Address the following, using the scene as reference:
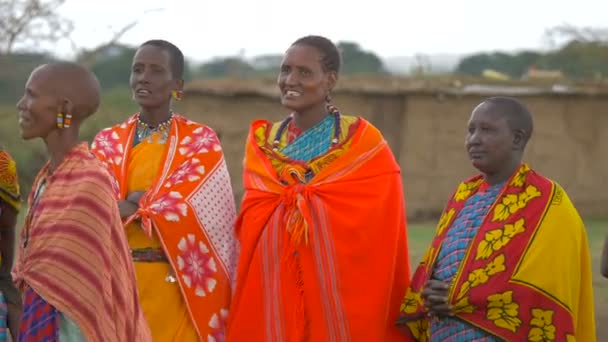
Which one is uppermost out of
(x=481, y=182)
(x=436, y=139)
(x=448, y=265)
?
(x=481, y=182)

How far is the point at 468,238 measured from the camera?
5.41 metres

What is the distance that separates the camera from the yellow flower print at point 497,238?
5.27 m

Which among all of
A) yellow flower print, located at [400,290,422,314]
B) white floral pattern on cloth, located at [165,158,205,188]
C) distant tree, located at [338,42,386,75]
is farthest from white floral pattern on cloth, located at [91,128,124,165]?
distant tree, located at [338,42,386,75]

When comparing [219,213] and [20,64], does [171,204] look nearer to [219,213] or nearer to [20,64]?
[219,213]

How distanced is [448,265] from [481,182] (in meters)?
0.44

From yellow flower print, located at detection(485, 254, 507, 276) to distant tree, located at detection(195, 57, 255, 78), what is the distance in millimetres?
12086

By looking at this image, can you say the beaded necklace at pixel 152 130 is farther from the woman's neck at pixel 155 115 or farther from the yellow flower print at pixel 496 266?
the yellow flower print at pixel 496 266

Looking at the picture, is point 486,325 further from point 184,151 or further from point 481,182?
point 184,151

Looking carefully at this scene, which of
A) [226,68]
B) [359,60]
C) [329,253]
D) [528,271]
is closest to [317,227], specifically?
[329,253]

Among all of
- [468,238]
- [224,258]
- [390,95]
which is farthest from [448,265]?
[390,95]

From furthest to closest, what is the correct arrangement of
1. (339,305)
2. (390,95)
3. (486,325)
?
(390,95) < (339,305) < (486,325)

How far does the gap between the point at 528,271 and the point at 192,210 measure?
74.0 inches

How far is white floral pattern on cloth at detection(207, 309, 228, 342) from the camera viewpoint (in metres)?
6.16

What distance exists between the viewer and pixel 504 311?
5242 millimetres
